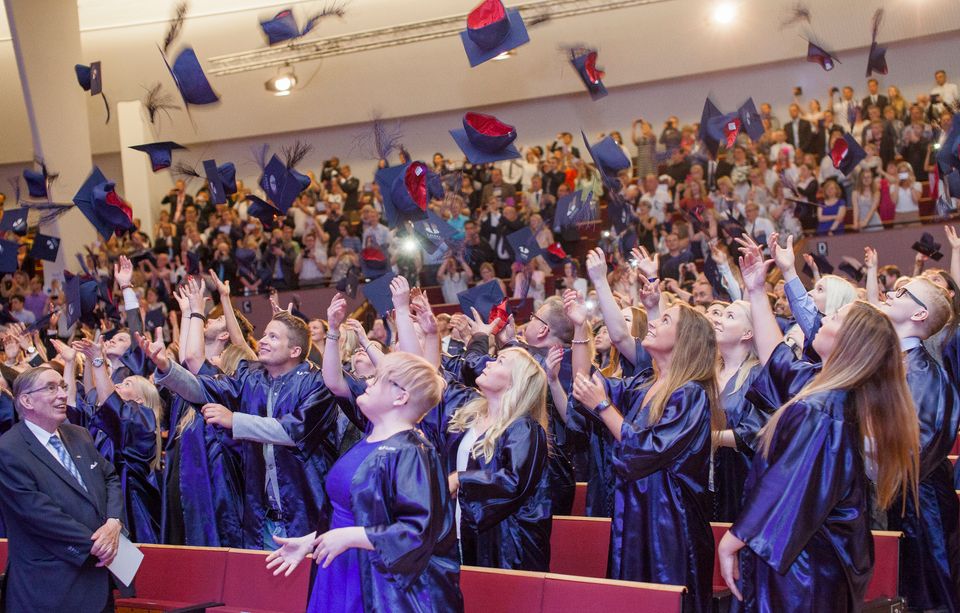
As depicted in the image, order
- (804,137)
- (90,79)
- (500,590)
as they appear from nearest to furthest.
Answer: (500,590) < (90,79) < (804,137)

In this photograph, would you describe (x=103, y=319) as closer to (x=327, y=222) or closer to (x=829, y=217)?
(x=327, y=222)

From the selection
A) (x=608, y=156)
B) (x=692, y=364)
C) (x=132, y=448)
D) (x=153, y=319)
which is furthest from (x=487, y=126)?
(x=153, y=319)

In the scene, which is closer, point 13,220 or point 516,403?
point 516,403

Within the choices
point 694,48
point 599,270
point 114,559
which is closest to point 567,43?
point 694,48

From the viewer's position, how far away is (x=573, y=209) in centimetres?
873

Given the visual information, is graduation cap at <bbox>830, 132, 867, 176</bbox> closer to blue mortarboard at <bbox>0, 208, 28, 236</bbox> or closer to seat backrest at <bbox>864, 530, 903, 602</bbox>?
seat backrest at <bbox>864, 530, 903, 602</bbox>

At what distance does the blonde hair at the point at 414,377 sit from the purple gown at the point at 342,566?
0.67 ft

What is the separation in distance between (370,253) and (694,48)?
34.1 feet

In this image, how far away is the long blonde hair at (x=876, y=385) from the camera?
3.21 m

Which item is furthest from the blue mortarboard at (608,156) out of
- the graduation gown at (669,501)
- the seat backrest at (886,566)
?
the seat backrest at (886,566)

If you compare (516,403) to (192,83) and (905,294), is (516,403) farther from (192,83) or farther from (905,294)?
(192,83)

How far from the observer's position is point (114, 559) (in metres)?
4.45

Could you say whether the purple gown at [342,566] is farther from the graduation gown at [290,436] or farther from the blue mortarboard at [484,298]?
the blue mortarboard at [484,298]

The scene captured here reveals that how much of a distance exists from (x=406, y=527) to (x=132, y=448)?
10.6 feet
